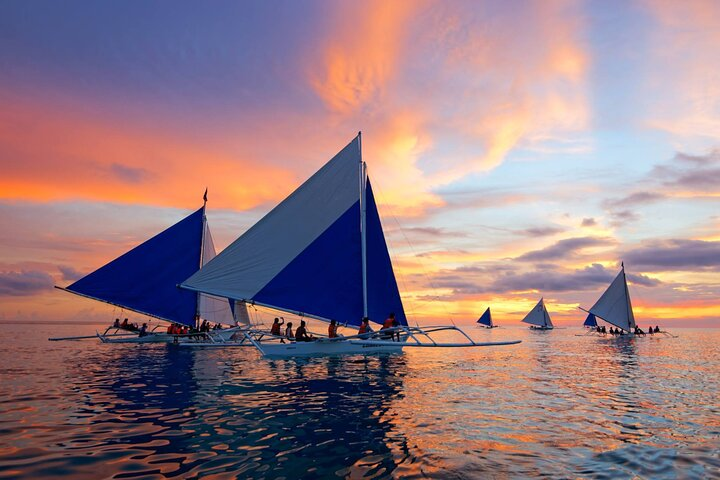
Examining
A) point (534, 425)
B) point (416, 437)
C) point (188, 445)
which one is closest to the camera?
point (188, 445)

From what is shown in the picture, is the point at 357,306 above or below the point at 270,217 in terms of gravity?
below

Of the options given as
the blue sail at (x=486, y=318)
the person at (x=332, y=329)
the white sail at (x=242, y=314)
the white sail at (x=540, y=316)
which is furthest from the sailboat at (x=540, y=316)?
the person at (x=332, y=329)

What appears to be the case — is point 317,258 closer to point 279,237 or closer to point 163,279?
point 279,237

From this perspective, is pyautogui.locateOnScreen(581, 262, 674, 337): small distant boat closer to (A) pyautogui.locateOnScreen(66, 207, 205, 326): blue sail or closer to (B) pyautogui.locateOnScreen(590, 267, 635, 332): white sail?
(B) pyautogui.locateOnScreen(590, 267, 635, 332): white sail

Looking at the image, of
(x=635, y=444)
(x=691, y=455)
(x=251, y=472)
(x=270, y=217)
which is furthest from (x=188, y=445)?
(x=270, y=217)

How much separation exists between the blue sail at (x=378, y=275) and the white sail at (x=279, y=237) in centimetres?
221

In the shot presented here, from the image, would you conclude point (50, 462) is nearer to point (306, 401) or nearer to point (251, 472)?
point (251, 472)

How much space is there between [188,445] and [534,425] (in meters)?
8.89

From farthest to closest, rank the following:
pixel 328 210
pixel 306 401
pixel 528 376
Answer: pixel 328 210 → pixel 528 376 → pixel 306 401

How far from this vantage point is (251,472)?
8117 mm

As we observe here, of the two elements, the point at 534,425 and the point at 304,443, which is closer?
the point at 304,443

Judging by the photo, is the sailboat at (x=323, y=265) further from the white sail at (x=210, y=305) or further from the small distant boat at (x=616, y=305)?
the small distant boat at (x=616, y=305)

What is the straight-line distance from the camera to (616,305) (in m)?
72.4

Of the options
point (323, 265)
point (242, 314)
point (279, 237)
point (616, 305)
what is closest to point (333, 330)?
point (323, 265)
